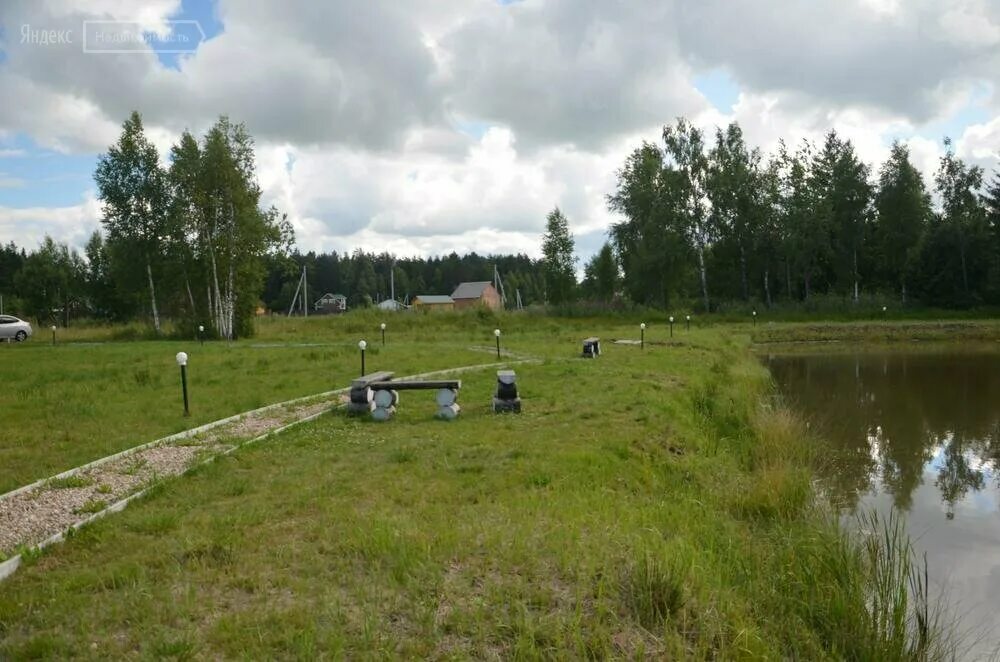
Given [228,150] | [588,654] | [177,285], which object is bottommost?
[588,654]

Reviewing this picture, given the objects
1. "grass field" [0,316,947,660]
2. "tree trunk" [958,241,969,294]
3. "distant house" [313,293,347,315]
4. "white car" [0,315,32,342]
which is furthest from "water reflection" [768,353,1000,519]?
"distant house" [313,293,347,315]

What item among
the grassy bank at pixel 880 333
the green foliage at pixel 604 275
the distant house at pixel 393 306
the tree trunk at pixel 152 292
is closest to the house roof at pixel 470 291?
the distant house at pixel 393 306

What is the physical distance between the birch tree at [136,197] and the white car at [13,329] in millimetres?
6148

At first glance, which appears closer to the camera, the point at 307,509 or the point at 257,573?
the point at 257,573

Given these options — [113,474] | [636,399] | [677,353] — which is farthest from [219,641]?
[677,353]

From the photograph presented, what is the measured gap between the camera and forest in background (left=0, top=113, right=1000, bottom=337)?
118 ft

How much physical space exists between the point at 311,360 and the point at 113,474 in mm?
12512

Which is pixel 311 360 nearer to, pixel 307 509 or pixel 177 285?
pixel 307 509

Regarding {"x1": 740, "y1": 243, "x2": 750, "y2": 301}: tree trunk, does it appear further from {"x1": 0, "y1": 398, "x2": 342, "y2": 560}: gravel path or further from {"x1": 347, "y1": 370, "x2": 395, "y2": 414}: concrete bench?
{"x1": 0, "y1": 398, "x2": 342, "y2": 560}: gravel path

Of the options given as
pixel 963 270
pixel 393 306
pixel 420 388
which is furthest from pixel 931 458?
pixel 393 306

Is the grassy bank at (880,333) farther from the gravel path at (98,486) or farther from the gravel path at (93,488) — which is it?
the gravel path at (93,488)

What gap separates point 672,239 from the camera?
47.2m

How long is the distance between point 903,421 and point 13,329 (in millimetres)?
39028

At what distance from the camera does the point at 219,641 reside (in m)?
4.12
